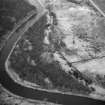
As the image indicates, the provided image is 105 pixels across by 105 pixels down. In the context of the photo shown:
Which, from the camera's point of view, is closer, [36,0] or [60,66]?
[60,66]

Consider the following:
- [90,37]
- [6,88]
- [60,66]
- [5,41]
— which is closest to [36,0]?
[5,41]

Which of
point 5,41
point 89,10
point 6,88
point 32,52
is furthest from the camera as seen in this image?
point 89,10

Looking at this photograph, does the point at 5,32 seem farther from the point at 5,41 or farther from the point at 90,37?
the point at 90,37

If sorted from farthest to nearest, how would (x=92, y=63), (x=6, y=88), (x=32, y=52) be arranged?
(x=32, y=52), (x=92, y=63), (x=6, y=88)

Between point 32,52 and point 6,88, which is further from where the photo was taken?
point 32,52

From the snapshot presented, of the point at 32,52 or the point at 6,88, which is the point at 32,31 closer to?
the point at 32,52

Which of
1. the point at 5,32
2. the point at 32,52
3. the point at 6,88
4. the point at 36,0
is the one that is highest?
the point at 36,0

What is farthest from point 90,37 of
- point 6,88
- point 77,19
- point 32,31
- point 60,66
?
point 6,88

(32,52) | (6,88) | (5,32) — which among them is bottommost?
(6,88)

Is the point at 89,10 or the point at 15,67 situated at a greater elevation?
the point at 89,10

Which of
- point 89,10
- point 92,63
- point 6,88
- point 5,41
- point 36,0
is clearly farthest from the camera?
point 36,0
